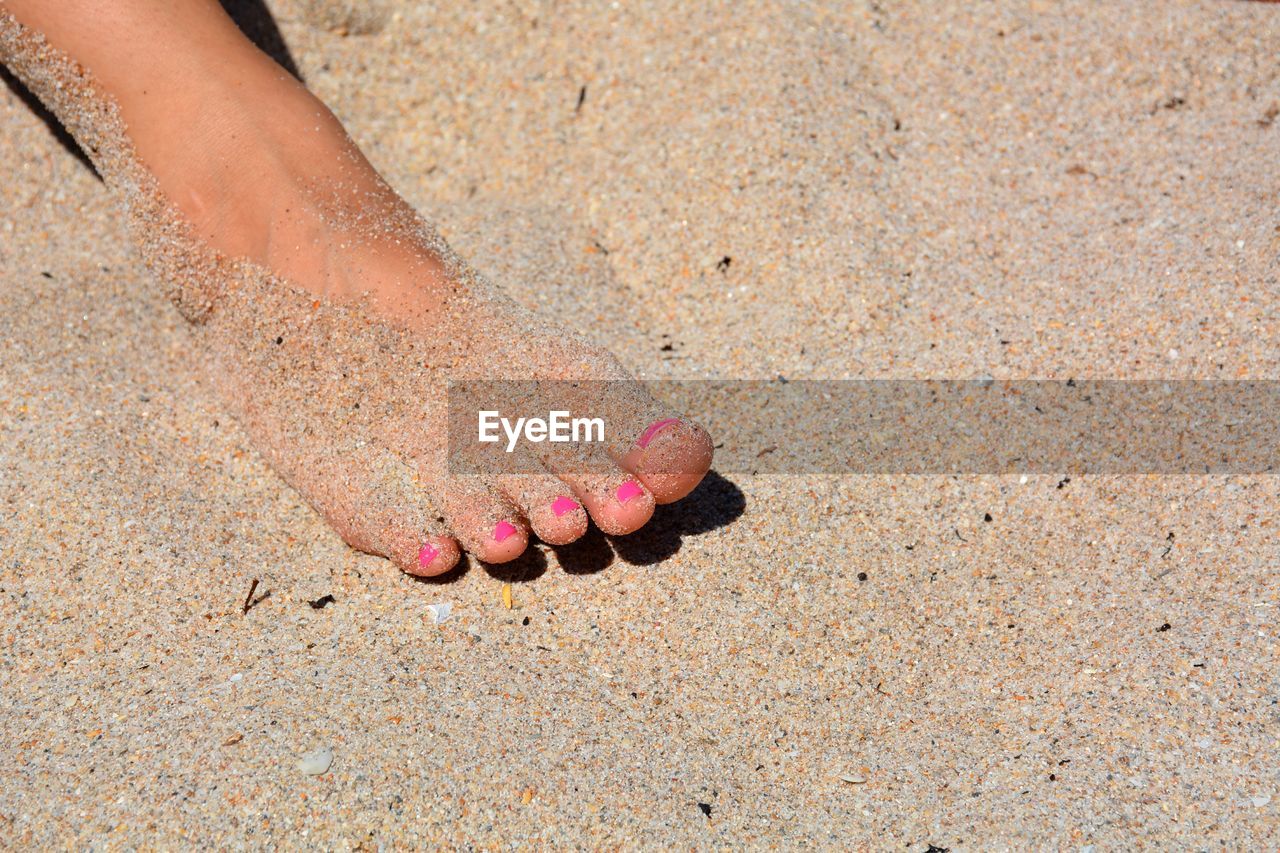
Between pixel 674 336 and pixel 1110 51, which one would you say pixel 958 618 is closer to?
pixel 674 336

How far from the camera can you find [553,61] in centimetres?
220

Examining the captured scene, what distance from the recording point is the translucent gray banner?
1.61 meters

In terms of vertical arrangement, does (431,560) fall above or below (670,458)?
below

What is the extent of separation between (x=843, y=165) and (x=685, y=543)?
81 centimetres

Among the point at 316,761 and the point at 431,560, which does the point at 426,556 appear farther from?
the point at 316,761

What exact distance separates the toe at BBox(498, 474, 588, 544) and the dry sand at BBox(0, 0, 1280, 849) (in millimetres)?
75

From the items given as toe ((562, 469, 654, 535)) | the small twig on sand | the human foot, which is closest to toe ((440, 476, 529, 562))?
the human foot

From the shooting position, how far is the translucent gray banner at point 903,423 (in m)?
1.61

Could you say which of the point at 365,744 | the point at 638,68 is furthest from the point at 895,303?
the point at 365,744

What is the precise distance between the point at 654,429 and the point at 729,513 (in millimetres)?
185

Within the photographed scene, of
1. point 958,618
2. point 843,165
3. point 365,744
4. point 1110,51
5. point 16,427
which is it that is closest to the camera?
point 365,744

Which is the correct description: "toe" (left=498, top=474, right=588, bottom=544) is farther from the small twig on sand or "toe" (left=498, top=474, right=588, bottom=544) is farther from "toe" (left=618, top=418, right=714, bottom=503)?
the small twig on sand

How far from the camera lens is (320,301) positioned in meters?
1.68

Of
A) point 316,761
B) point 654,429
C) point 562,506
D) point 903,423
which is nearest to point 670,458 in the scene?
point 654,429
